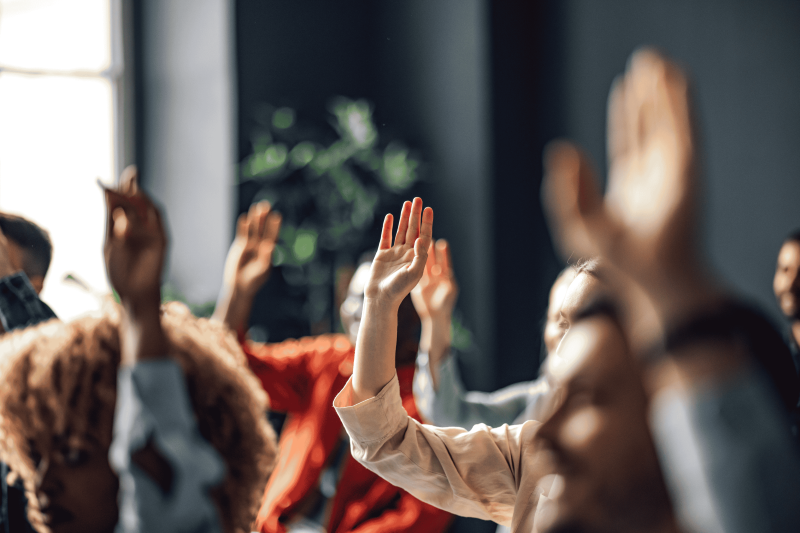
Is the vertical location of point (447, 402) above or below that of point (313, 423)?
above

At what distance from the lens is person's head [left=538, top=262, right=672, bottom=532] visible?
379 millimetres

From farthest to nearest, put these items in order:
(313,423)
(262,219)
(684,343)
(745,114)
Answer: (745,114)
(313,423)
(262,219)
(684,343)

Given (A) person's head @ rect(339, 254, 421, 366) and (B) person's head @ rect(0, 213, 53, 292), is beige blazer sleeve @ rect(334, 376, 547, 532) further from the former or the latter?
(B) person's head @ rect(0, 213, 53, 292)

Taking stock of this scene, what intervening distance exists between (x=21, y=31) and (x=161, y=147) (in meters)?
0.82

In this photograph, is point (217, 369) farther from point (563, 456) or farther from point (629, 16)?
point (629, 16)

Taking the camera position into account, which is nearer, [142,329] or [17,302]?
[142,329]

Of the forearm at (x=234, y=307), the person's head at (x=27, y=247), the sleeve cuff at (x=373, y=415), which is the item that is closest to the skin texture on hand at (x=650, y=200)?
the sleeve cuff at (x=373, y=415)

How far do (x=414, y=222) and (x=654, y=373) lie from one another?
40 centimetres

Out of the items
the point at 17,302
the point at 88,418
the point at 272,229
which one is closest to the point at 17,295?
the point at 17,302

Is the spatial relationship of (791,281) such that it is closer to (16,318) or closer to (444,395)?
(444,395)

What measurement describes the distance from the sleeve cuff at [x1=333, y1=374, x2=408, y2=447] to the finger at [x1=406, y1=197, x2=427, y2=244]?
0.17 metres

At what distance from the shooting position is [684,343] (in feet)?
1.14

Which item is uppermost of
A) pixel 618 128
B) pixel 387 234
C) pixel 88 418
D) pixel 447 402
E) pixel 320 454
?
pixel 618 128

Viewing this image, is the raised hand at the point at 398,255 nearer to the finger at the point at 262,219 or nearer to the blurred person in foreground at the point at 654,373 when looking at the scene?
the blurred person in foreground at the point at 654,373
